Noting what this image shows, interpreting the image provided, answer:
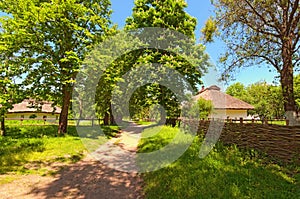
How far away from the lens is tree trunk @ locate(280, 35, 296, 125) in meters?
9.81

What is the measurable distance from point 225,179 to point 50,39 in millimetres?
14206

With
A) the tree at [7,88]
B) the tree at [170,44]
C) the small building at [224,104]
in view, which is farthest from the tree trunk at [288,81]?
the small building at [224,104]

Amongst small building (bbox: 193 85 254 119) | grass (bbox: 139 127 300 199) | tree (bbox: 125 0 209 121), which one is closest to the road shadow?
grass (bbox: 139 127 300 199)

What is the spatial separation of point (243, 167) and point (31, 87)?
14.1 metres

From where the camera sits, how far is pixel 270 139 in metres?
7.16

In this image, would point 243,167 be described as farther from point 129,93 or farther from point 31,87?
point 129,93

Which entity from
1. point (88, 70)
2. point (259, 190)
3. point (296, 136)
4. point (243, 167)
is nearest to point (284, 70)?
point (296, 136)

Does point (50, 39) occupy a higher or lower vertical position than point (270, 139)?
higher

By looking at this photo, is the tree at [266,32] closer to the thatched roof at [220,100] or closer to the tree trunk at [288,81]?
the tree trunk at [288,81]

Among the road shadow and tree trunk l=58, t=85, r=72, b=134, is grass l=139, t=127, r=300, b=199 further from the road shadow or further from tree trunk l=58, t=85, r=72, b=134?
tree trunk l=58, t=85, r=72, b=134

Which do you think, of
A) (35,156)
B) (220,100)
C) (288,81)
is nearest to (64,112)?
(35,156)

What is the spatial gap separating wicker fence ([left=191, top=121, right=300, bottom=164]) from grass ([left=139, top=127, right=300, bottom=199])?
1.06 ft

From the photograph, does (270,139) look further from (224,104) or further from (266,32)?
(224,104)

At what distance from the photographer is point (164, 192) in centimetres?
523
